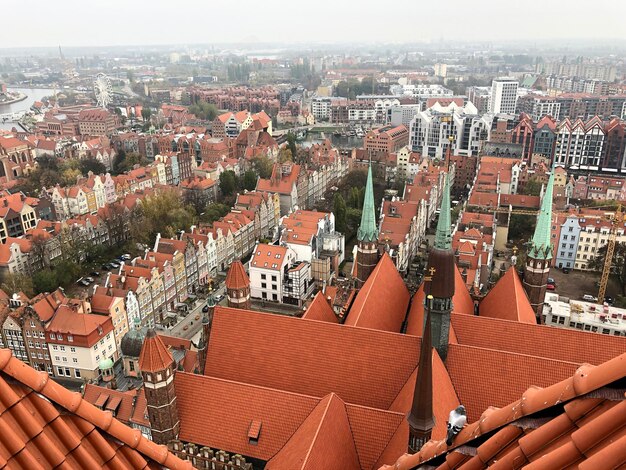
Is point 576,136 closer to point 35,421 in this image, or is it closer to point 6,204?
point 6,204

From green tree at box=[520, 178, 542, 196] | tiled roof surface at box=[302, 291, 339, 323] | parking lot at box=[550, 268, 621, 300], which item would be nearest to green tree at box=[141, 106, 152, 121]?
green tree at box=[520, 178, 542, 196]

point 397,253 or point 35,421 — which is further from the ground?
point 35,421

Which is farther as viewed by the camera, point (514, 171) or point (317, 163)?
point (317, 163)

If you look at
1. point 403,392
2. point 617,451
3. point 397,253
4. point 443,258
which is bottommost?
point 397,253

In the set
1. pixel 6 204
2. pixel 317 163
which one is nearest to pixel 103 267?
pixel 6 204

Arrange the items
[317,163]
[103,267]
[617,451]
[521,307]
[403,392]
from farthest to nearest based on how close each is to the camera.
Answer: [317,163], [103,267], [521,307], [403,392], [617,451]

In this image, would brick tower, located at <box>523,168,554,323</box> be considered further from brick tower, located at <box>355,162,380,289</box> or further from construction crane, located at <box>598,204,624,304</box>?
construction crane, located at <box>598,204,624,304</box>

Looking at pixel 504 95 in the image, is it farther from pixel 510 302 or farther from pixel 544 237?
pixel 510 302
